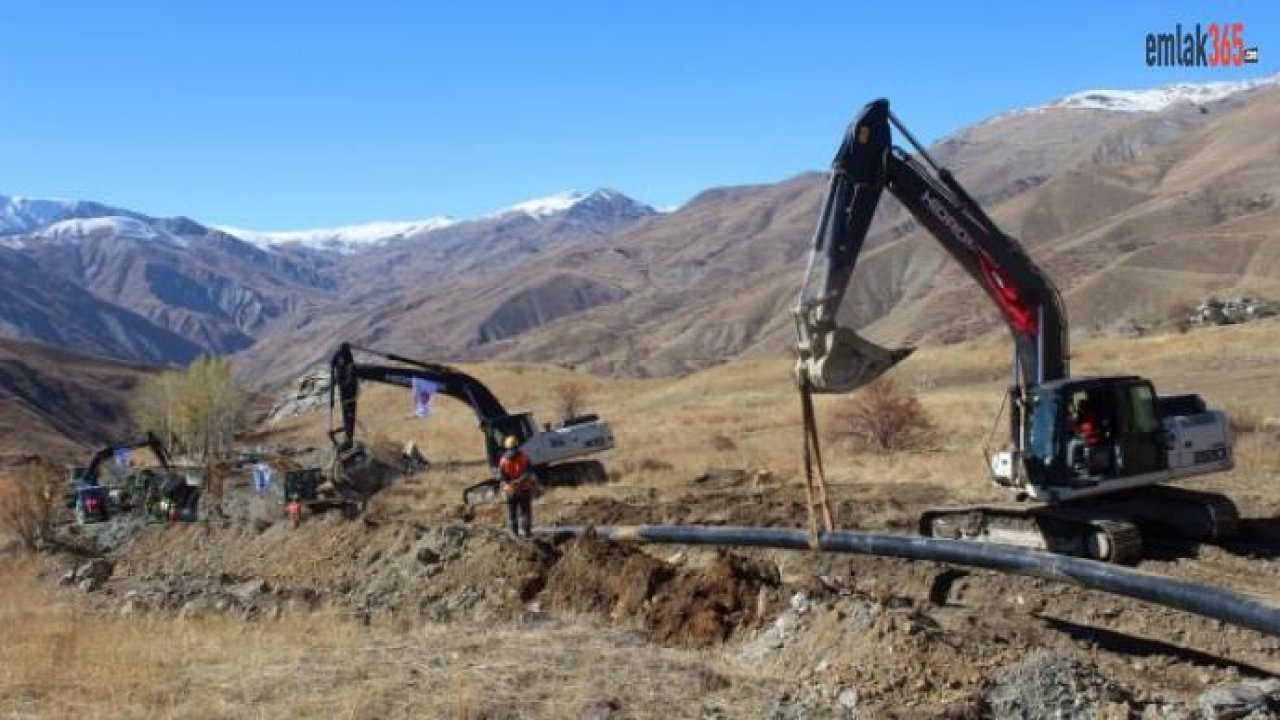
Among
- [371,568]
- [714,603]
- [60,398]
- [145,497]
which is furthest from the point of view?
[60,398]

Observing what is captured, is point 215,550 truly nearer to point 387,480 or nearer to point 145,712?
point 387,480

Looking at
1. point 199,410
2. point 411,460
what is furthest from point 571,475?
point 199,410

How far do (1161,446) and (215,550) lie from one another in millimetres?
19223

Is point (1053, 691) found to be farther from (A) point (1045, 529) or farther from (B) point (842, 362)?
(A) point (1045, 529)

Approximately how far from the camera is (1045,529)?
1562cm

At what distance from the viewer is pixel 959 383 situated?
62.7 meters

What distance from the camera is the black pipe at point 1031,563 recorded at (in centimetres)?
998

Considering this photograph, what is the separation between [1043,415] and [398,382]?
20.6 meters

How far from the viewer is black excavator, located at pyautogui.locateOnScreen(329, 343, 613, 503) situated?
3088 centimetres

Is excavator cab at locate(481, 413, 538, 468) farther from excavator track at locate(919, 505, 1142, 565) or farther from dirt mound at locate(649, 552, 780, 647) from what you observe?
dirt mound at locate(649, 552, 780, 647)

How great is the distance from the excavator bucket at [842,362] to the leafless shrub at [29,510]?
2505cm

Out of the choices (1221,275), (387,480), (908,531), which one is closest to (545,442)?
(387,480)

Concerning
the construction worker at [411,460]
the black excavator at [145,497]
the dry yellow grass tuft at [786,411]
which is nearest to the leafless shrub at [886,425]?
the dry yellow grass tuft at [786,411]

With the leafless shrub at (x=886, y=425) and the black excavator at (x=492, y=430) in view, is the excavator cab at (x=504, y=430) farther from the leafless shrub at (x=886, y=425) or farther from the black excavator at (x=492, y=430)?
the leafless shrub at (x=886, y=425)
